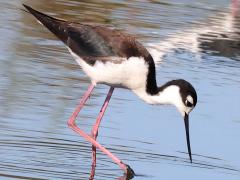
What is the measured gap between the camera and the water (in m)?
8.23

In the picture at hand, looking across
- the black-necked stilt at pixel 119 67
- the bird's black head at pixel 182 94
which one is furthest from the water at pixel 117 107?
the bird's black head at pixel 182 94

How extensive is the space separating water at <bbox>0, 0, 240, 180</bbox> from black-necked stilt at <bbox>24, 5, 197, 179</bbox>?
23cm

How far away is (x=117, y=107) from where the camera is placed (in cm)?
965

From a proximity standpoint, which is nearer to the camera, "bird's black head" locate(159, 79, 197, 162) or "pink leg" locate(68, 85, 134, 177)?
"pink leg" locate(68, 85, 134, 177)

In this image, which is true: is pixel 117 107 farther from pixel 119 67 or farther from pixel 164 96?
pixel 119 67

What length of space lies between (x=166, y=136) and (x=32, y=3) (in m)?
4.88

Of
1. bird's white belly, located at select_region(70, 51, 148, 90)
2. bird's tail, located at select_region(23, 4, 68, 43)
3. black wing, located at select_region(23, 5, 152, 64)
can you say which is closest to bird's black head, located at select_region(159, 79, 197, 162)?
bird's white belly, located at select_region(70, 51, 148, 90)

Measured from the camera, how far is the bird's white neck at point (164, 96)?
8.45m

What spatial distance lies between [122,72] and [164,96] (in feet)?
1.35

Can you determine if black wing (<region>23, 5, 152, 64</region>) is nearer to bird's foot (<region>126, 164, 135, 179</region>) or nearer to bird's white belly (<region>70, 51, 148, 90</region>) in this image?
bird's white belly (<region>70, 51, 148, 90</region>)

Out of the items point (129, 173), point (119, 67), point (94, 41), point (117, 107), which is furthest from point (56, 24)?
point (129, 173)

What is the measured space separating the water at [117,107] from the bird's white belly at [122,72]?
1.69 feet

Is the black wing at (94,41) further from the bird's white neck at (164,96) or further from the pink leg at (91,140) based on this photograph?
the pink leg at (91,140)

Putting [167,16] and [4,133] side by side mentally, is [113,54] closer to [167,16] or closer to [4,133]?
[4,133]
